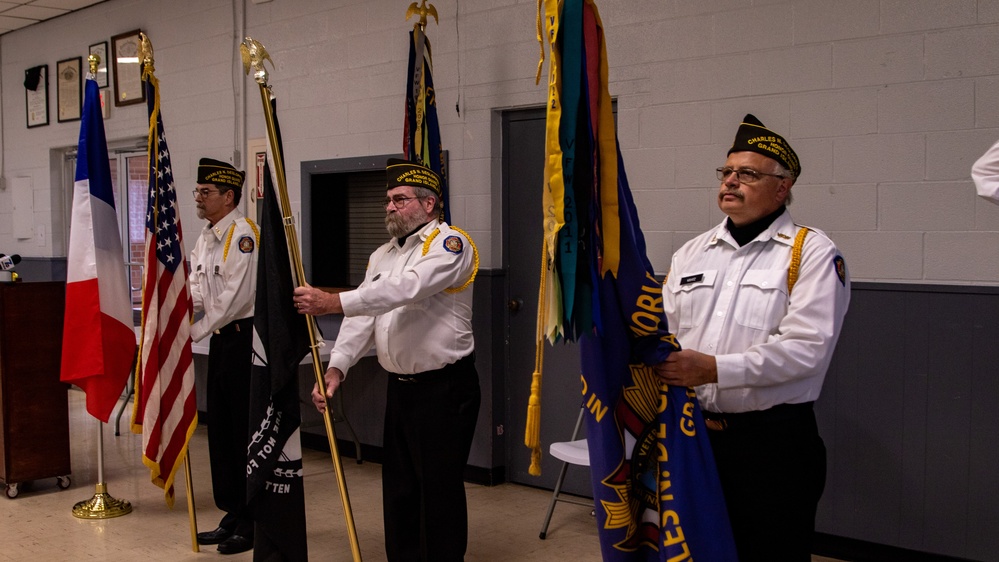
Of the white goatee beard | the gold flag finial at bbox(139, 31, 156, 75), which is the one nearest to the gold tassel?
the white goatee beard

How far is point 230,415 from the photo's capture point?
4.27m

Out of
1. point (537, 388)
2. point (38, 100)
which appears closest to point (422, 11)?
point (537, 388)

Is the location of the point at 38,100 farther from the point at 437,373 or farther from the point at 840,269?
the point at 840,269

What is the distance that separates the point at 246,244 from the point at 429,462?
1.52 metres

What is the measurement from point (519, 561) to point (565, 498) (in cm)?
90

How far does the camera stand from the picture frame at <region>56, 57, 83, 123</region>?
7965 millimetres

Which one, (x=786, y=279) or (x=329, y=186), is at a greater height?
(x=329, y=186)

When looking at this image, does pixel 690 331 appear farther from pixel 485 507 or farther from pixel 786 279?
pixel 485 507

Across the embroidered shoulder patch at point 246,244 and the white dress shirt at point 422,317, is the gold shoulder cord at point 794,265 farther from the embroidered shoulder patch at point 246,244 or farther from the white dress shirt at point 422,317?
the embroidered shoulder patch at point 246,244

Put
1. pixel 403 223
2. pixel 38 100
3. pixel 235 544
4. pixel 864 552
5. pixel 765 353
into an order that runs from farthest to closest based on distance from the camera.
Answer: pixel 38 100 → pixel 235 544 → pixel 864 552 → pixel 403 223 → pixel 765 353

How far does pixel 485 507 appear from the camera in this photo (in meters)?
4.66

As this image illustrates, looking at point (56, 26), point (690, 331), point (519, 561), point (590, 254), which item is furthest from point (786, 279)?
point (56, 26)

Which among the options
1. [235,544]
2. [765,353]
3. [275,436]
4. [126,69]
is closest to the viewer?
[765,353]

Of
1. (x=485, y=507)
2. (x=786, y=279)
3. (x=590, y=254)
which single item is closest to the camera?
(x=590, y=254)
